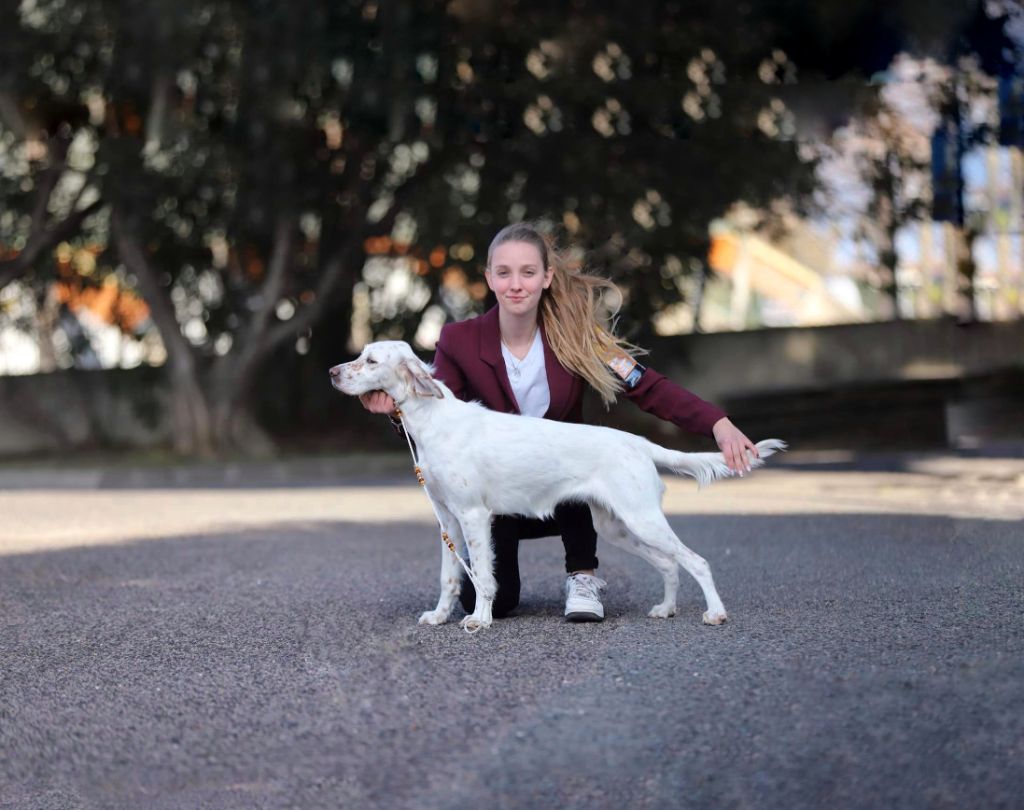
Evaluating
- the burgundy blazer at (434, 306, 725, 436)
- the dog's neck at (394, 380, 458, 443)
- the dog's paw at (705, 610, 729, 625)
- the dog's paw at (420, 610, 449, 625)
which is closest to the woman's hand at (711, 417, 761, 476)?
the burgundy blazer at (434, 306, 725, 436)

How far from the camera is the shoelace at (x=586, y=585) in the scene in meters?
5.84

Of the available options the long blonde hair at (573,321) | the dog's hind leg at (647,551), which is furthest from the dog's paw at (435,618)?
the long blonde hair at (573,321)

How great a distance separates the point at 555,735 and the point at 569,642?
1347mm

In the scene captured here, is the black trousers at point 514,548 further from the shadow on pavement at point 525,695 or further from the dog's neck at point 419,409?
the dog's neck at point 419,409

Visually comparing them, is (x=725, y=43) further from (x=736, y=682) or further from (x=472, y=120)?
(x=736, y=682)

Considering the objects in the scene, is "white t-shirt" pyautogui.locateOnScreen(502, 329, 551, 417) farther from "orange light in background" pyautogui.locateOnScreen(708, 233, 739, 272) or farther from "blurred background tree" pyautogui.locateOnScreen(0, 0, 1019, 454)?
"orange light in background" pyautogui.locateOnScreen(708, 233, 739, 272)

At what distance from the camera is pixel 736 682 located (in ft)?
14.9

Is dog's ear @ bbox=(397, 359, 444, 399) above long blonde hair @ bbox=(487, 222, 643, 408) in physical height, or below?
below

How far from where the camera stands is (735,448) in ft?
18.4

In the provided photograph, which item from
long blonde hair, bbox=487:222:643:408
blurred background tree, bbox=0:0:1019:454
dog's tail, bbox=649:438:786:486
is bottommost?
dog's tail, bbox=649:438:786:486

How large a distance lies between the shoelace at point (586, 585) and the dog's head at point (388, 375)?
944 mm

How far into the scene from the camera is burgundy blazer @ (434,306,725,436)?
6.02m

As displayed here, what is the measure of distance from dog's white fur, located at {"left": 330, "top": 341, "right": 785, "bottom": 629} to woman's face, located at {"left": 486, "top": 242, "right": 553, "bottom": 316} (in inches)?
18.8

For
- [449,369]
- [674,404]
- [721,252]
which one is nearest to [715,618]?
[674,404]
